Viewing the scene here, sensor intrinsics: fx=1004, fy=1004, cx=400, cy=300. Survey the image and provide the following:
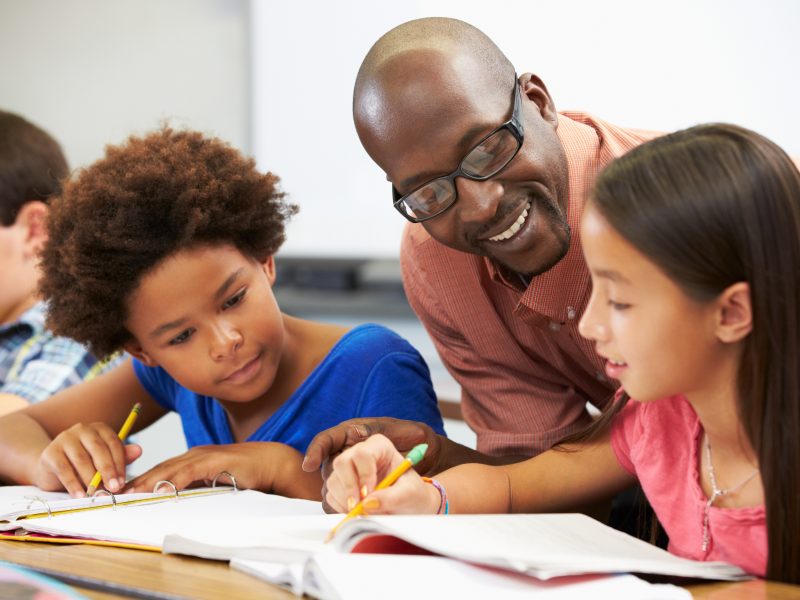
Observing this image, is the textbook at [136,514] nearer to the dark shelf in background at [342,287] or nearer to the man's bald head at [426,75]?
the man's bald head at [426,75]

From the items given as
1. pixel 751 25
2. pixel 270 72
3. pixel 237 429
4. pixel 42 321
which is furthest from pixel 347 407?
pixel 270 72

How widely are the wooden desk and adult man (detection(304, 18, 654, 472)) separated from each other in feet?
0.86

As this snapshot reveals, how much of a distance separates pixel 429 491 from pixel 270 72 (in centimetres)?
252

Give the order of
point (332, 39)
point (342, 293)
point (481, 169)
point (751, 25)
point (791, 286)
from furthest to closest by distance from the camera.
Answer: point (342, 293), point (332, 39), point (751, 25), point (481, 169), point (791, 286)

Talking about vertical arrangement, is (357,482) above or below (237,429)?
above

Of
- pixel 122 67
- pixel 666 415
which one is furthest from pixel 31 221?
pixel 122 67

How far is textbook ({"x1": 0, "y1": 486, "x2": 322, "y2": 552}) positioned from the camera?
0.99 metres

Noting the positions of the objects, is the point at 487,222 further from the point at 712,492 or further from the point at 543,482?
the point at 712,492

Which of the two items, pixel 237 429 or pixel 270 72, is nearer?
pixel 237 429

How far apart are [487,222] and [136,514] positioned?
56cm

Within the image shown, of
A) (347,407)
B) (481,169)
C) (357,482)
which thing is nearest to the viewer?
(357,482)

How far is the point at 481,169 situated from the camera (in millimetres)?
1273

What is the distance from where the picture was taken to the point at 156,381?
1709mm

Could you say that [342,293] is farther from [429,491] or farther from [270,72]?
[429,491]
